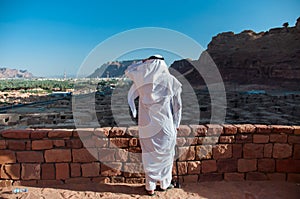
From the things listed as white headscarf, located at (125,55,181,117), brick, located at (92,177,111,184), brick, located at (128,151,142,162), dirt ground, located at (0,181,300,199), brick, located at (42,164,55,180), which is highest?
white headscarf, located at (125,55,181,117)

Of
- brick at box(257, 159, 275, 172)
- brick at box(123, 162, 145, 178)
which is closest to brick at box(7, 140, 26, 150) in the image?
brick at box(123, 162, 145, 178)

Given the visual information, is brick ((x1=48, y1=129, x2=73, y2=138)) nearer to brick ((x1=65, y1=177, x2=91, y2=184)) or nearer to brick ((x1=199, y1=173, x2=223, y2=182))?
brick ((x1=65, y1=177, x2=91, y2=184))

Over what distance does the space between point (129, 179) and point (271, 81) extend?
125 ft

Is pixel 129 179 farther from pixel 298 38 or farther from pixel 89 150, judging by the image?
pixel 298 38

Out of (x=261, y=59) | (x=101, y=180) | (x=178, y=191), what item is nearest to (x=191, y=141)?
(x=178, y=191)

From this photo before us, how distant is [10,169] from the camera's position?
3.10 m

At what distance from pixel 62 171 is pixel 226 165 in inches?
92.2

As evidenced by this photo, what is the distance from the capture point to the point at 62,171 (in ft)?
10.3

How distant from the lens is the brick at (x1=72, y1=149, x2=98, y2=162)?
3123mm

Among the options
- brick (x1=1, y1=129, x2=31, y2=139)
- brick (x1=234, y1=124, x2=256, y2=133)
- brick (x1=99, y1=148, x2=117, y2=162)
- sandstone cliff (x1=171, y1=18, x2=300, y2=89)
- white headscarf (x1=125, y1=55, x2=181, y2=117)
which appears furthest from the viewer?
sandstone cliff (x1=171, y1=18, x2=300, y2=89)

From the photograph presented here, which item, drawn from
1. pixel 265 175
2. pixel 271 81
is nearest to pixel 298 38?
pixel 271 81

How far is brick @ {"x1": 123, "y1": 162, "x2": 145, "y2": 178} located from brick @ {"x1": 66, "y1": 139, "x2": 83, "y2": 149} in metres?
0.70

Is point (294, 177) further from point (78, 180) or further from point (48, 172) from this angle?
point (48, 172)

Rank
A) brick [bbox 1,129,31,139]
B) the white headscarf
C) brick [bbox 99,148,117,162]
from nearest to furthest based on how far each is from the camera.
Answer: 1. the white headscarf
2. brick [bbox 1,129,31,139]
3. brick [bbox 99,148,117,162]
